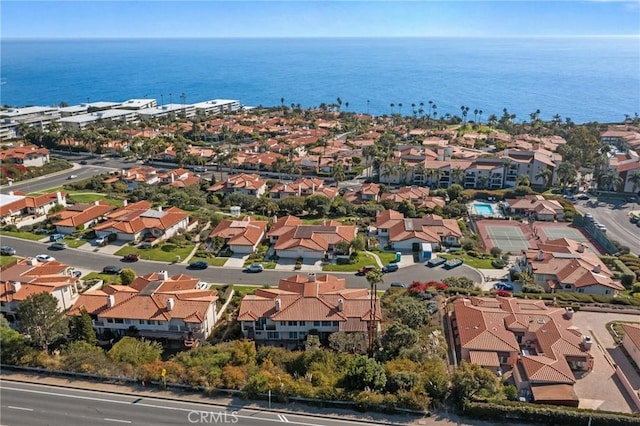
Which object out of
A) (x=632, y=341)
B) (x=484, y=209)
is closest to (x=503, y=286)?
(x=632, y=341)

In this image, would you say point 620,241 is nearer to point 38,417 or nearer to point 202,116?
point 38,417

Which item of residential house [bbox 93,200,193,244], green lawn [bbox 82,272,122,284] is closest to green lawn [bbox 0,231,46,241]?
residential house [bbox 93,200,193,244]

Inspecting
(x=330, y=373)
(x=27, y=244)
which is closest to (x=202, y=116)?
(x=27, y=244)

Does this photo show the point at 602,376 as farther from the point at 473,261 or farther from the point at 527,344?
the point at 473,261

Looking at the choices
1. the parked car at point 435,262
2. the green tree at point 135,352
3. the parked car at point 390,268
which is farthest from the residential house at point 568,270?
the green tree at point 135,352

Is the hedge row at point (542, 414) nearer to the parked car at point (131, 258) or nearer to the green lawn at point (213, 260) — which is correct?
the green lawn at point (213, 260)

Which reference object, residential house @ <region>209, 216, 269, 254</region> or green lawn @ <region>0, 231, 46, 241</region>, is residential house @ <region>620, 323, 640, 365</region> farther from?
green lawn @ <region>0, 231, 46, 241</region>
